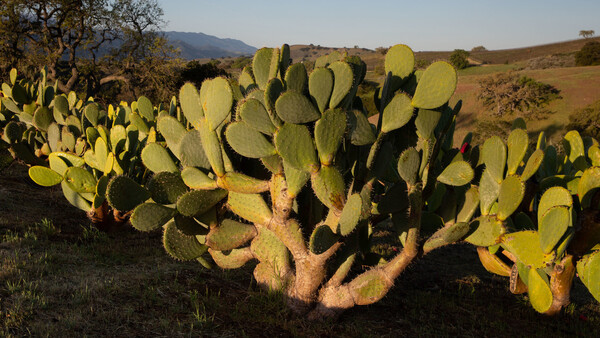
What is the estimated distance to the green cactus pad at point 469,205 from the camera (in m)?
3.13

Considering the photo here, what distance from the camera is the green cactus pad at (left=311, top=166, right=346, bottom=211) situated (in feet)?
8.20

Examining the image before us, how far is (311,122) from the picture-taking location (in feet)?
8.36

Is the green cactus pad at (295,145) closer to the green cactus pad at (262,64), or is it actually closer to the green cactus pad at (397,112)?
the green cactus pad at (397,112)

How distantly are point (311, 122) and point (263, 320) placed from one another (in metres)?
1.46

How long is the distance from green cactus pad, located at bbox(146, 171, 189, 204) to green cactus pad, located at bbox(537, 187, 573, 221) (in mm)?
2430

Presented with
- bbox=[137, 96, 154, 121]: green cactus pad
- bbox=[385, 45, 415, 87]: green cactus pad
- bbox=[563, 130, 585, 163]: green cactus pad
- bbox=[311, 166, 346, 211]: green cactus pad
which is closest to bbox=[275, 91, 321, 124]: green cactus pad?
bbox=[311, 166, 346, 211]: green cactus pad

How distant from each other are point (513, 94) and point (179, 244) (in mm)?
22554

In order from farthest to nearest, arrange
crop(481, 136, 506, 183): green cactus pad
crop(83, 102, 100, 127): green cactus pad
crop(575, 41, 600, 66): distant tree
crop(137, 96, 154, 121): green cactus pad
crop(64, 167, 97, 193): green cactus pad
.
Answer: crop(575, 41, 600, 66): distant tree → crop(137, 96, 154, 121): green cactus pad → crop(83, 102, 100, 127): green cactus pad → crop(64, 167, 97, 193): green cactus pad → crop(481, 136, 506, 183): green cactus pad

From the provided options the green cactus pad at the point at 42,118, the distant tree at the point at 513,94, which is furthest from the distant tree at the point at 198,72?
the green cactus pad at the point at 42,118

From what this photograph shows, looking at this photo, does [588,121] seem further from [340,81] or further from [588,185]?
[340,81]

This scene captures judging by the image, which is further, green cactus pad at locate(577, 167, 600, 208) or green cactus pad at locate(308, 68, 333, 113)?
green cactus pad at locate(577, 167, 600, 208)

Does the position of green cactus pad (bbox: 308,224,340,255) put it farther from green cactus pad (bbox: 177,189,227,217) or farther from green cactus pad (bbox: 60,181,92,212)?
green cactus pad (bbox: 60,181,92,212)

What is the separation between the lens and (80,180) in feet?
14.3

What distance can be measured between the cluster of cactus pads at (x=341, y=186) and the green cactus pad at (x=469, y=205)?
0.01 m
